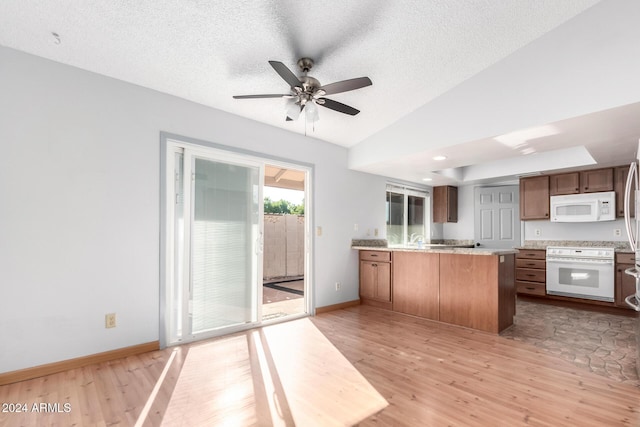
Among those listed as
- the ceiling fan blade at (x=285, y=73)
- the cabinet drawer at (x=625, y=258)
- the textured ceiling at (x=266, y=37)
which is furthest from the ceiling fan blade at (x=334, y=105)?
the cabinet drawer at (x=625, y=258)

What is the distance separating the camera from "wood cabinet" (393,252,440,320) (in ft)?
13.3

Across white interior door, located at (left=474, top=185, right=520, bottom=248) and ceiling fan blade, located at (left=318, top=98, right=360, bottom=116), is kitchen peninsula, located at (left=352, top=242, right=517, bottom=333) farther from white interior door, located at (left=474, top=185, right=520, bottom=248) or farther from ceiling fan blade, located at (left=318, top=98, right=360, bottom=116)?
white interior door, located at (left=474, top=185, right=520, bottom=248)

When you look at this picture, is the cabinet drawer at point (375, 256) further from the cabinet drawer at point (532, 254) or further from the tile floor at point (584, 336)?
the cabinet drawer at point (532, 254)

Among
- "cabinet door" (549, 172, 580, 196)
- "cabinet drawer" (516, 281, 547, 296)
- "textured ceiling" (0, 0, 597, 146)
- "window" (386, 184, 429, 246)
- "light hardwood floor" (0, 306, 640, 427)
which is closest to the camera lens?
"light hardwood floor" (0, 306, 640, 427)

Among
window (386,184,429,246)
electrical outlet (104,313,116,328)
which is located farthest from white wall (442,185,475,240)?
electrical outlet (104,313,116,328)

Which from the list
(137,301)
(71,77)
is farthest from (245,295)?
(71,77)

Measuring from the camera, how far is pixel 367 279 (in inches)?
190

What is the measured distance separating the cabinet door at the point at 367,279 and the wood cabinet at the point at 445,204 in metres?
2.56

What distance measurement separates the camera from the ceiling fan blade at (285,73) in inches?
81.6

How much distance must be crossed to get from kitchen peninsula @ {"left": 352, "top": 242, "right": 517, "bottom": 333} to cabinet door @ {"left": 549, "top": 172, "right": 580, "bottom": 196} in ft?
6.65

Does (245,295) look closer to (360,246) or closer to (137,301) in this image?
(137,301)

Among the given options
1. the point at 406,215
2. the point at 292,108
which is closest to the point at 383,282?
the point at 406,215

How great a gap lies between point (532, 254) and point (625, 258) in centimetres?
114

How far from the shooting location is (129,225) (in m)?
2.86
